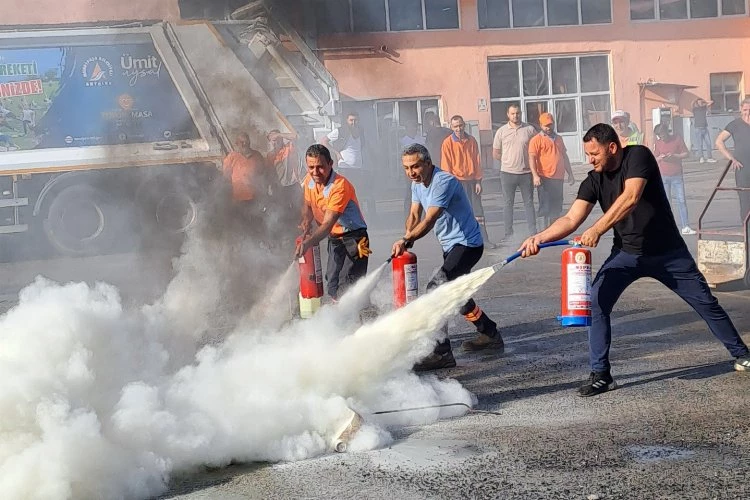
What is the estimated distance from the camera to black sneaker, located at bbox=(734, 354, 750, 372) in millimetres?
5570

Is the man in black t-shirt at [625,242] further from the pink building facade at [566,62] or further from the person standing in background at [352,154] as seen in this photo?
the pink building facade at [566,62]

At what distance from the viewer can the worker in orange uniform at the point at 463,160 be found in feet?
39.5

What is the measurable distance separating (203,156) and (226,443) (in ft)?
29.0

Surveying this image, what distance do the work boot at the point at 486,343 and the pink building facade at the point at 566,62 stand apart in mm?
16892

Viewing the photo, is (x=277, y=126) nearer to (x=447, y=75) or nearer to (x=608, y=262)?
(x=608, y=262)

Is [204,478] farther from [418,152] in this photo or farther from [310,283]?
[310,283]

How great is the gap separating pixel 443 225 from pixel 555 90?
762 inches

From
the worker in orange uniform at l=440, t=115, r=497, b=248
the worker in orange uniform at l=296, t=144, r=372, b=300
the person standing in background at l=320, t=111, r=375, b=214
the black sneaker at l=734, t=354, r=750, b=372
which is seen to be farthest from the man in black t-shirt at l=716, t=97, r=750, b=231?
A: the person standing in background at l=320, t=111, r=375, b=214

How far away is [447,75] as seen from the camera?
24.2m

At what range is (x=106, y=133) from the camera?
1287cm

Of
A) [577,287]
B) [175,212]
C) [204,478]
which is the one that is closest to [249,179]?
[175,212]

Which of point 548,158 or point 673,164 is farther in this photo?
point 673,164

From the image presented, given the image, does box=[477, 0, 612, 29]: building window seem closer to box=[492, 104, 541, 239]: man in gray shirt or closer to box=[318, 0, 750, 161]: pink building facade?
box=[318, 0, 750, 161]: pink building facade

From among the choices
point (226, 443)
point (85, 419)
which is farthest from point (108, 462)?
point (226, 443)
